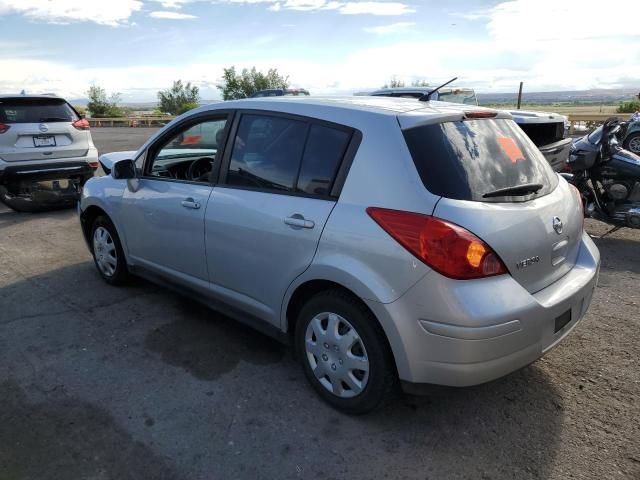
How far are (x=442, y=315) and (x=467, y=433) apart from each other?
788 millimetres

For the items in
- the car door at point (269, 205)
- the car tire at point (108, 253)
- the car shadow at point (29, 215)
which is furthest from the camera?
the car shadow at point (29, 215)

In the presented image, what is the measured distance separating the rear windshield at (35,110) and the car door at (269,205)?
586cm

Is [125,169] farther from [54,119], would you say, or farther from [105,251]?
[54,119]

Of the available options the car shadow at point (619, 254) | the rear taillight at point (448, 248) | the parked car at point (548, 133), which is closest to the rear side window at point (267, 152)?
the rear taillight at point (448, 248)

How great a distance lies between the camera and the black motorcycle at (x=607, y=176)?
571 centimetres

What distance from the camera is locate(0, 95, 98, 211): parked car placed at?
7598 millimetres

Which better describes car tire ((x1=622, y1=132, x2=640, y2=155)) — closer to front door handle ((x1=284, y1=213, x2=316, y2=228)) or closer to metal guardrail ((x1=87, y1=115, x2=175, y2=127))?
front door handle ((x1=284, y1=213, x2=316, y2=228))

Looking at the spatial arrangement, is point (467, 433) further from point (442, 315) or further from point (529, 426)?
point (442, 315)

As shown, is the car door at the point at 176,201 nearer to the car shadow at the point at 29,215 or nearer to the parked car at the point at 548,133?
the car shadow at the point at 29,215

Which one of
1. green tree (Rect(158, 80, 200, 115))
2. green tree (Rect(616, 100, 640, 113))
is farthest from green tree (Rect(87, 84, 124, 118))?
green tree (Rect(616, 100, 640, 113))

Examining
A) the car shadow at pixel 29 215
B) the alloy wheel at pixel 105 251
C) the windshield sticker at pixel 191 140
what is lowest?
the car shadow at pixel 29 215

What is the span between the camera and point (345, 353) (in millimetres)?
2762

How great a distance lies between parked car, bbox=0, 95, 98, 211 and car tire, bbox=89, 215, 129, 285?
371cm

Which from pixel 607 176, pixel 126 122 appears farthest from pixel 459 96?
pixel 126 122
